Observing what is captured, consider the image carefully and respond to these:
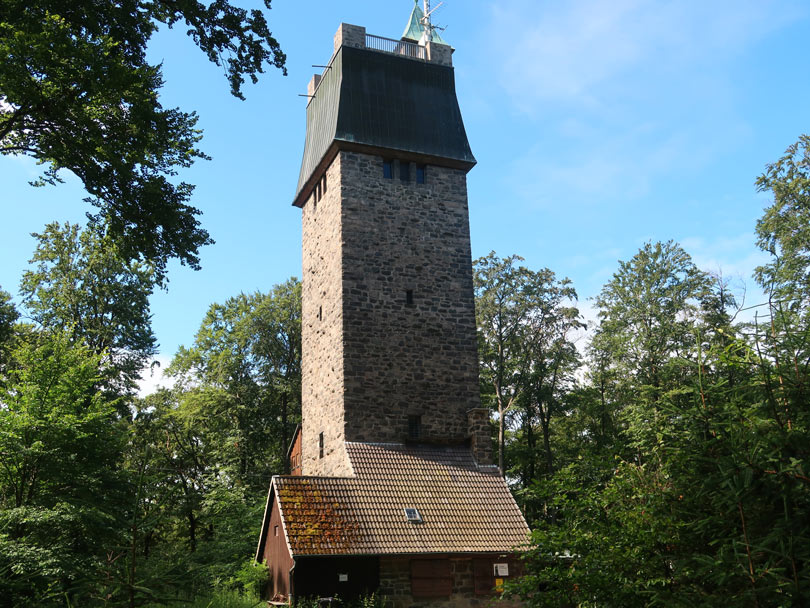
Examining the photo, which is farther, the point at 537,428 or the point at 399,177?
the point at 537,428

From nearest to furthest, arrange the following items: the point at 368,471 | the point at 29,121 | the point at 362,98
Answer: the point at 29,121 → the point at 368,471 → the point at 362,98

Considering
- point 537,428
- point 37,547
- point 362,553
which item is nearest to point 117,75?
point 37,547

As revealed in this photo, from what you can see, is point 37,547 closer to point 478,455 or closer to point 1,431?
point 1,431

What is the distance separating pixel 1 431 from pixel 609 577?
38.7 ft

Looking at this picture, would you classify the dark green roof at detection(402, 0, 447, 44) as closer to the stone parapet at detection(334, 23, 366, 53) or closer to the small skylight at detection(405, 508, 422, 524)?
the stone parapet at detection(334, 23, 366, 53)

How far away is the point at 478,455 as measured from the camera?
57.1ft

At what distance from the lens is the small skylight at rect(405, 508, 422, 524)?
48.9 ft

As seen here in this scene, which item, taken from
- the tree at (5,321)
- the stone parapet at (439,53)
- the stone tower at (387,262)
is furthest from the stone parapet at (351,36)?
the tree at (5,321)

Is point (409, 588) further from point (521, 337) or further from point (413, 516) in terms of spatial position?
point (521, 337)

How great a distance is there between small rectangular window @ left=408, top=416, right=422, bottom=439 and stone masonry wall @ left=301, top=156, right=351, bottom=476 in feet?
5.70

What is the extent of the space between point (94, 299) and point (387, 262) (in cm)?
1289

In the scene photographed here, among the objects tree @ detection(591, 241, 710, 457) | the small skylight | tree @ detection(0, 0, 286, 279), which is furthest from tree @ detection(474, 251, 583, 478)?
tree @ detection(0, 0, 286, 279)

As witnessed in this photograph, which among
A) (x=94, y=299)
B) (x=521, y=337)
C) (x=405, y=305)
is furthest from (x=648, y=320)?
(x=94, y=299)

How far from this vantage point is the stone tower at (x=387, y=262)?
57.6 ft
